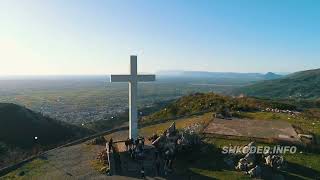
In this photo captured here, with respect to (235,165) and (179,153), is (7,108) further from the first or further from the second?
(235,165)

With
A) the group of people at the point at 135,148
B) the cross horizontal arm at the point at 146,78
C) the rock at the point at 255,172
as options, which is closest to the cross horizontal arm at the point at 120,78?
the cross horizontal arm at the point at 146,78

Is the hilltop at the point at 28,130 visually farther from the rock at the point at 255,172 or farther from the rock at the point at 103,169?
the rock at the point at 255,172

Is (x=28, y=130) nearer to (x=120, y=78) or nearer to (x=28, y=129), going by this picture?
(x=28, y=129)

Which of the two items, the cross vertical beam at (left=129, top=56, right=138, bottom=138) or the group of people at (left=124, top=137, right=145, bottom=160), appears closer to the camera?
the group of people at (left=124, top=137, right=145, bottom=160)

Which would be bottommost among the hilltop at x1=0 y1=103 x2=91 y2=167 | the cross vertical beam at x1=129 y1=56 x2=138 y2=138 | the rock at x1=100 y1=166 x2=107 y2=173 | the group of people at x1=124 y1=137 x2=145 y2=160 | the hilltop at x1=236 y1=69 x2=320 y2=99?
the hilltop at x1=236 y1=69 x2=320 y2=99

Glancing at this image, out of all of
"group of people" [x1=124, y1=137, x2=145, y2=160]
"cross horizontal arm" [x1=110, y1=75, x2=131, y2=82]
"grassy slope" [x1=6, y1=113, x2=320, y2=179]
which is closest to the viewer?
"grassy slope" [x1=6, y1=113, x2=320, y2=179]

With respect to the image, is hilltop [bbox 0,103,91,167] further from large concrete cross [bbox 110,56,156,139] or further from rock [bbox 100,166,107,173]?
rock [bbox 100,166,107,173]

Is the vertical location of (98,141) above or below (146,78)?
below

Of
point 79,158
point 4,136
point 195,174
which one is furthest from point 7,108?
point 195,174

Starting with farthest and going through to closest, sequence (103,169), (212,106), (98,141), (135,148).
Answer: (212,106)
(98,141)
(135,148)
(103,169)

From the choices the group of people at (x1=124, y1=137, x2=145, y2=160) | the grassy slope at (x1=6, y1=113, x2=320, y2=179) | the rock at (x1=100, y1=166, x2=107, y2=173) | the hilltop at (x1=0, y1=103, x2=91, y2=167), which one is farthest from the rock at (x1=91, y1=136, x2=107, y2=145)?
the hilltop at (x1=0, y1=103, x2=91, y2=167)

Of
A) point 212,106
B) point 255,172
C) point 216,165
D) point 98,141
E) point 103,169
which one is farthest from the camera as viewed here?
point 212,106

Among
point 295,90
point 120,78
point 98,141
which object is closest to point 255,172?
point 120,78

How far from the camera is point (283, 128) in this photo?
28.7m
